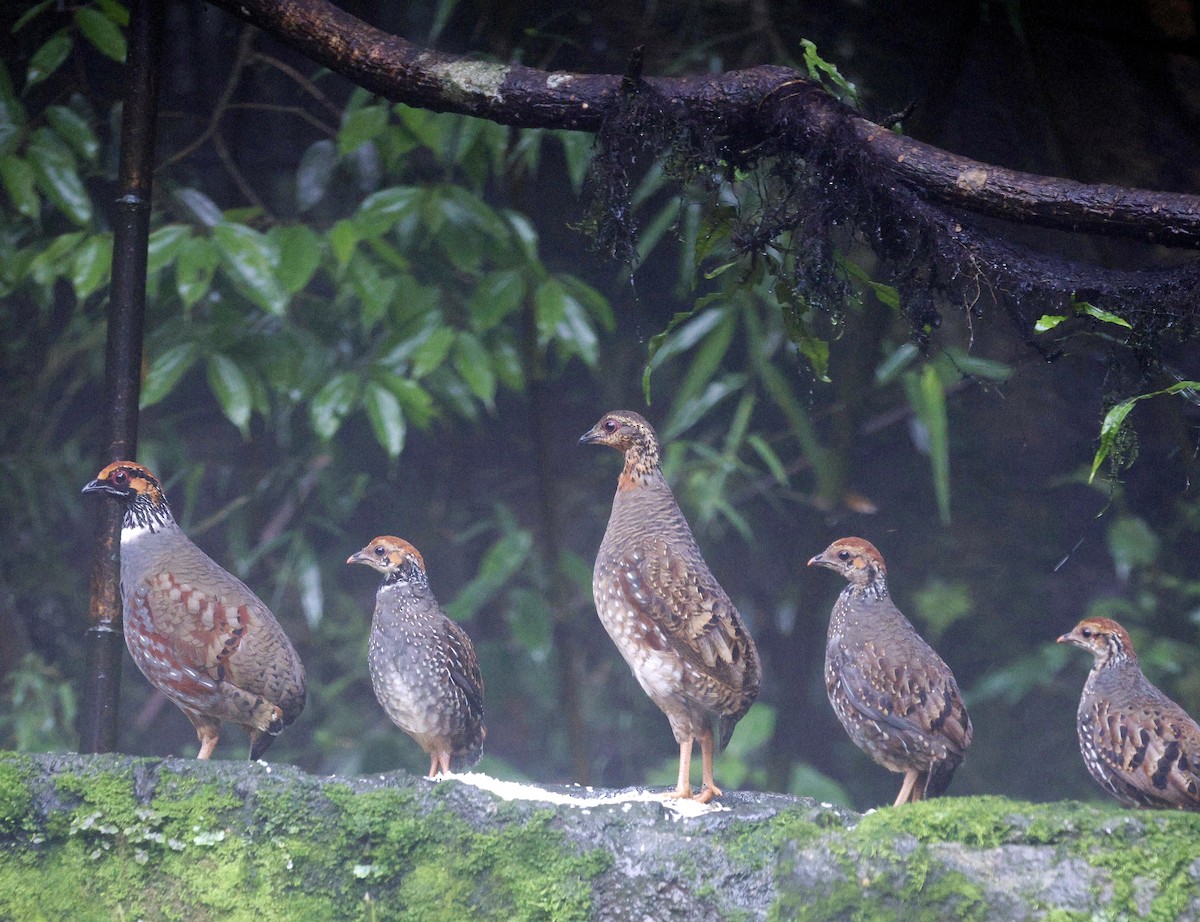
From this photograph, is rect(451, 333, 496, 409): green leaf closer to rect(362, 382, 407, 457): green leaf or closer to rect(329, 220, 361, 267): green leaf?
rect(362, 382, 407, 457): green leaf

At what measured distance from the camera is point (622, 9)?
207 inches

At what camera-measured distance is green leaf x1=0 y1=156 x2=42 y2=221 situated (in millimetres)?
4434

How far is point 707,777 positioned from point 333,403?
2094 millimetres

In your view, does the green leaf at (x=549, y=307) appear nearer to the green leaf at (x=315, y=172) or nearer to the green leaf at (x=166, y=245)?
the green leaf at (x=315, y=172)

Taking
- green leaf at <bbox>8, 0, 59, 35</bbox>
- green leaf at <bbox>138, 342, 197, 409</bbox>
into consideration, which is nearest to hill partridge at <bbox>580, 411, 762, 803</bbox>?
green leaf at <bbox>138, 342, 197, 409</bbox>

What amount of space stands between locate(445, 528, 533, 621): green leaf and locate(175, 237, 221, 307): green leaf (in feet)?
5.15

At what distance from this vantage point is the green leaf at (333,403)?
4.54 metres

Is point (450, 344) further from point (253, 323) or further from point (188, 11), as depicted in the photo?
point (188, 11)

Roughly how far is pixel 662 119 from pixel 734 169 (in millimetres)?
315

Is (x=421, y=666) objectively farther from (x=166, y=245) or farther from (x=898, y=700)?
(x=166, y=245)

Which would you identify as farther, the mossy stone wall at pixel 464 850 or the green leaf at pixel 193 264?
the green leaf at pixel 193 264

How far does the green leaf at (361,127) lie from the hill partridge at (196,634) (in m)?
1.63

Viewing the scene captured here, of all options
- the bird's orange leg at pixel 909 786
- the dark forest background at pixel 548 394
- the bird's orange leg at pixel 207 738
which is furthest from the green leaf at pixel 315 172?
the bird's orange leg at pixel 909 786

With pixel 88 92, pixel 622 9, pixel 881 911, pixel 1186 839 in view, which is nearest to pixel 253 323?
pixel 88 92
